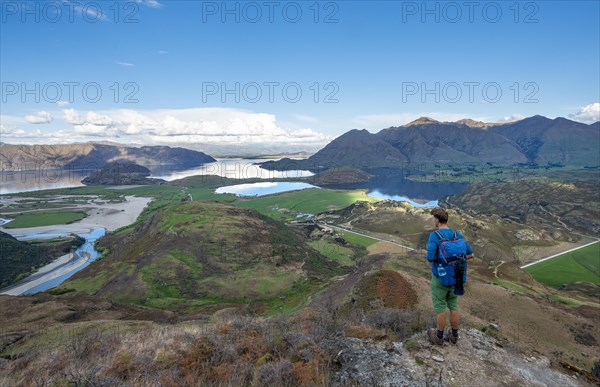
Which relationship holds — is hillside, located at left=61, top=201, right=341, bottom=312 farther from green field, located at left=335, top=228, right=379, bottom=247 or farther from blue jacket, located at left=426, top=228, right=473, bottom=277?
blue jacket, located at left=426, top=228, right=473, bottom=277

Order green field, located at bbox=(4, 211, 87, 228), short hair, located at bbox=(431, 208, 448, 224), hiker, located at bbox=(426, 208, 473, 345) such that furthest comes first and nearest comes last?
green field, located at bbox=(4, 211, 87, 228), short hair, located at bbox=(431, 208, 448, 224), hiker, located at bbox=(426, 208, 473, 345)

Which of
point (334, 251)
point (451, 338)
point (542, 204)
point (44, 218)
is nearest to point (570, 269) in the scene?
point (334, 251)

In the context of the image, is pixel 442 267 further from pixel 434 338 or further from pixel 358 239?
pixel 358 239

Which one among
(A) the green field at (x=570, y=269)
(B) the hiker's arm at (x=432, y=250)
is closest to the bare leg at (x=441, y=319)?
(B) the hiker's arm at (x=432, y=250)

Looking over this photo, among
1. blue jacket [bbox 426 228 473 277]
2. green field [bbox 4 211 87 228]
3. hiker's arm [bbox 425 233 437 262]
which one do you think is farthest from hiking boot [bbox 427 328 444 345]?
green field [bbox 4 211 87 228]

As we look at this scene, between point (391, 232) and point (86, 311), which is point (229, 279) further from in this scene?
point (391, 232)

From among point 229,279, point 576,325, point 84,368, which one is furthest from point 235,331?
point 229,279

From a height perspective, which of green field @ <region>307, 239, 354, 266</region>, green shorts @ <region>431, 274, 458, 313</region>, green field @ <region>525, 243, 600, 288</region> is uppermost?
green shorts @ <region>431, 274, 458, 313</region>

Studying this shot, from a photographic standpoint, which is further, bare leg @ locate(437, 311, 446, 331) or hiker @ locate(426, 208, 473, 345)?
bare leg @ locate(437, 311, 446, 331)
